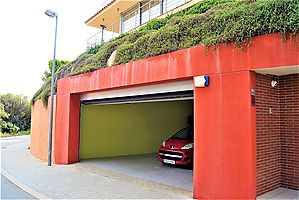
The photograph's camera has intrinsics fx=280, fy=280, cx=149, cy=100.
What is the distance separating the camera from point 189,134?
10398 mm

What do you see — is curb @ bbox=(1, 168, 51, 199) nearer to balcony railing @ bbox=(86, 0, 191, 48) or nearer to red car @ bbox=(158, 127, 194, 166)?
red car @ bbox=(158, 127, 194, 166)

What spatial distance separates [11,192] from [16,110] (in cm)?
2908

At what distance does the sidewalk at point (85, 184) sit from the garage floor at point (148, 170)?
1.29 ft

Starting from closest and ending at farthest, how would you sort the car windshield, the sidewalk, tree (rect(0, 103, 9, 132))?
the sidewalk < the car windshield < tree (rect(0, 103, 9, 132))

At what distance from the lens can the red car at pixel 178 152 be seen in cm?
932

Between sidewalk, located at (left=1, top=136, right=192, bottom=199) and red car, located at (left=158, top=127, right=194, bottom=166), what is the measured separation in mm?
1870

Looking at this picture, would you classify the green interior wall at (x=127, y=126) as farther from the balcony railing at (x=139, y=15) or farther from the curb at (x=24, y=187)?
the balcony railing at (x=139, y=15)

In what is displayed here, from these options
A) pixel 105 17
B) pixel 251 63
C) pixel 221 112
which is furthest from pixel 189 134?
pixel 105 17

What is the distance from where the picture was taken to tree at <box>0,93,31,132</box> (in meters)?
32.8

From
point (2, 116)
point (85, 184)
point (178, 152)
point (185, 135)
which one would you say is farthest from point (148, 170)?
point (2, 116)

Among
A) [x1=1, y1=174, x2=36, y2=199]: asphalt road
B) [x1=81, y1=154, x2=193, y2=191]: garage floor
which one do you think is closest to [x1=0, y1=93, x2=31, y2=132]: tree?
[x1=81, y1=154, x2=193, y2=191]: garage floor

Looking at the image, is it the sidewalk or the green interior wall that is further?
the green interior wall

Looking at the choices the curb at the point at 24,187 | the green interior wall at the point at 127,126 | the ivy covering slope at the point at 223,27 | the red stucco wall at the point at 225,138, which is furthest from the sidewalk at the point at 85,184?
the ivy covering slope at the point at 223,27

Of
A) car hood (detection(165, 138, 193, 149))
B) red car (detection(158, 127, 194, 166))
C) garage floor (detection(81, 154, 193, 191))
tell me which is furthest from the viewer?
car hood (detection(165, 138, 193, 149))
